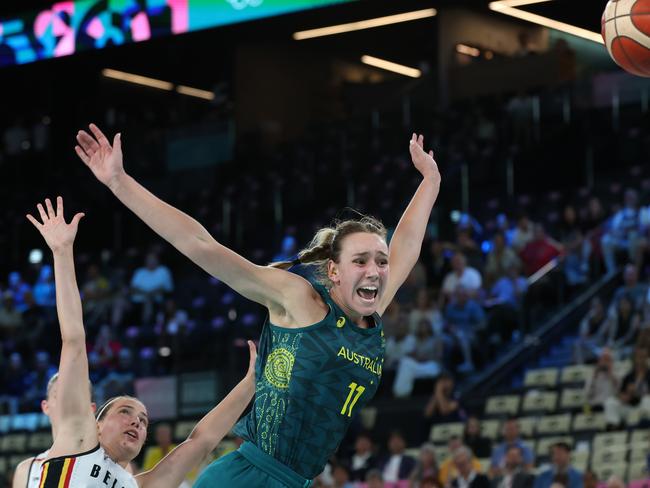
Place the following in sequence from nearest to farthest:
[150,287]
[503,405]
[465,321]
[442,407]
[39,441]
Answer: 1. [442,407]
2. [503,405]
3. [465,321]
4. [39,441]
5. [150,287]

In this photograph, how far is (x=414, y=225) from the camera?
5.64 meters

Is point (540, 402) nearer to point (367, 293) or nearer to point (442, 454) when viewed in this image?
point (442, 454)

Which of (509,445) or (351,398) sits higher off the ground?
(351,398)

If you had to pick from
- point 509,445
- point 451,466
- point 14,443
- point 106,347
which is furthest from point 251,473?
point 106,347

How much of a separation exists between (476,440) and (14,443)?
7.44m

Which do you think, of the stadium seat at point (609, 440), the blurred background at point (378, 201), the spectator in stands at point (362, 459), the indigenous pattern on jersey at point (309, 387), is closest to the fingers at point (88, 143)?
the indigenous pattern on jersey at point (309, 387)

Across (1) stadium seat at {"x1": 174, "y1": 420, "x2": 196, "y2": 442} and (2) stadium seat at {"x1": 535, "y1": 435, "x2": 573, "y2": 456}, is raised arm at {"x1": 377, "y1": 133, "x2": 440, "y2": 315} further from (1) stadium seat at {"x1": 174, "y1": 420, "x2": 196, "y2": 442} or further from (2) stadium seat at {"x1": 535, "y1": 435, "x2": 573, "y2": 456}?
(1) stadium seat at {"x1": 174, "y1": 420, "x2": 196, "y2": 442}

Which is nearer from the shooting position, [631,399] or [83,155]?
[83,155]

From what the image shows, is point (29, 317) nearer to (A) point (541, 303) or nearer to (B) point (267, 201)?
(B) point (267, 201)

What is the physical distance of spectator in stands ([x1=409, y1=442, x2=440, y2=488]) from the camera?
12914 millimetres

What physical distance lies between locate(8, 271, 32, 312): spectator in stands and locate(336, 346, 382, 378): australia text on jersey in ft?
58.6

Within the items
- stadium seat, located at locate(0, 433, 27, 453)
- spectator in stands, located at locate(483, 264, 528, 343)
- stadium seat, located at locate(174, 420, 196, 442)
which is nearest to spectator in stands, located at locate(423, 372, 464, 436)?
spectator in stands, located at locate(483, 264, 528, 343)

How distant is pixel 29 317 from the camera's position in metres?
21.5

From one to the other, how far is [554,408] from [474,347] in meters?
1.91
